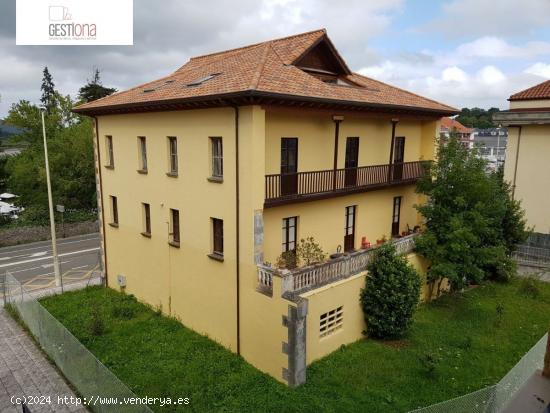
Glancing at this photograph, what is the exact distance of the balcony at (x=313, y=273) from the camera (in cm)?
1218

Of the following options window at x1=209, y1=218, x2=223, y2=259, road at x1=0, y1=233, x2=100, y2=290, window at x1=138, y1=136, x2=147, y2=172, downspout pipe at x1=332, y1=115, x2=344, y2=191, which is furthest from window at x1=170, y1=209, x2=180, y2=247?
road at x1=0, y1=233, x2=100, y2=290

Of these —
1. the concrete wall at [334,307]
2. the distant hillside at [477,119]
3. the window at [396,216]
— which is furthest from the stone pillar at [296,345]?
the distant hillside at [477,119]

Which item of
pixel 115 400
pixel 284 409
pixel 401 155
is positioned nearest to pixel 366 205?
pixel 401 155

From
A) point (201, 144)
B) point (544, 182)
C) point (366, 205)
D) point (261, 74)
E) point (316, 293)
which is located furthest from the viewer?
point (544, 182)

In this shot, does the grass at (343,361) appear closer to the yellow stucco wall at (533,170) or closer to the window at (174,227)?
the window at (174,227)

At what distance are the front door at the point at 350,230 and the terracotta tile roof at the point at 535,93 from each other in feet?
57.1

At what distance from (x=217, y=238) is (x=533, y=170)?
2238cm

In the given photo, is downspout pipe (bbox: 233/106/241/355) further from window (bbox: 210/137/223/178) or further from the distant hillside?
the distant hillside

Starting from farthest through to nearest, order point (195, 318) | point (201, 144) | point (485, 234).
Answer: point (485, 234) < point (195, 318) < point (201, 144)

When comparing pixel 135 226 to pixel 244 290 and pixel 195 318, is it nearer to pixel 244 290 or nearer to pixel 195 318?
pixel 195 318

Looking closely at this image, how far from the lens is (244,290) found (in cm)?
1352

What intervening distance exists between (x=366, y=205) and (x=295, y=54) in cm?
726

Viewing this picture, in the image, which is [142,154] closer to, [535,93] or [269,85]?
[269,85]

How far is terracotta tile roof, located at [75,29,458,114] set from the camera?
43.1 ft
